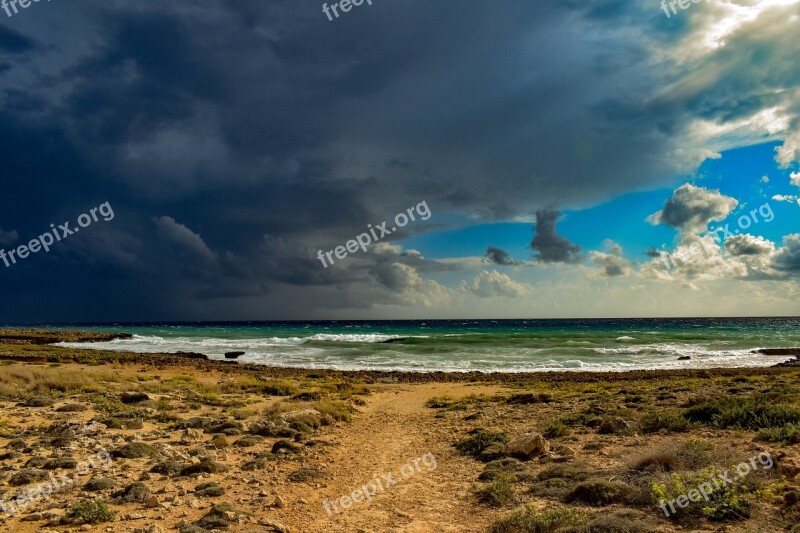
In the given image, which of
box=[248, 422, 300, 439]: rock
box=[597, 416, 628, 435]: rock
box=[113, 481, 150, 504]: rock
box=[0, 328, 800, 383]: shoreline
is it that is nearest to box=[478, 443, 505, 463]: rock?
box=[597, 416, 628, 435]: rock

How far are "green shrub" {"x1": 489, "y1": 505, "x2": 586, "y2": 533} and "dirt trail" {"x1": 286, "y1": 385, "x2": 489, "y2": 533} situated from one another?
419mm

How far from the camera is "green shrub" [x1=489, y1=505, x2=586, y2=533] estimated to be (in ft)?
20.2

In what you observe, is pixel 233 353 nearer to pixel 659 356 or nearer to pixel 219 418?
pixel 219 418

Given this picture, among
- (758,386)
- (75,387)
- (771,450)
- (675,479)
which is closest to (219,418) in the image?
(75,387)

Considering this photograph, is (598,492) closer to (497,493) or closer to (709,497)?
(709,497)

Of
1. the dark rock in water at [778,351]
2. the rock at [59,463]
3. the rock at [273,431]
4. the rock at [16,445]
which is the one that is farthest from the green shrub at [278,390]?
the dark rock in water at [778,351]

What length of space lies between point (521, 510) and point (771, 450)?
491 centimetres

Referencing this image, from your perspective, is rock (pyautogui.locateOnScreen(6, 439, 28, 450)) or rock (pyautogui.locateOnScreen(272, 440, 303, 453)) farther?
rock (pyautogui.locateOnScreen(272, 440, 303, 453))

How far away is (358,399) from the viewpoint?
20703 millimetres

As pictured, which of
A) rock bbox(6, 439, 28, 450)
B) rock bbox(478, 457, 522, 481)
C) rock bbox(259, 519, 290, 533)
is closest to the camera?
rock bbox(259, 519, 290, 533)

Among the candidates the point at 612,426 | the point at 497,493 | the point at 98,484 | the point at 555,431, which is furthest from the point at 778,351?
the point at 98,484

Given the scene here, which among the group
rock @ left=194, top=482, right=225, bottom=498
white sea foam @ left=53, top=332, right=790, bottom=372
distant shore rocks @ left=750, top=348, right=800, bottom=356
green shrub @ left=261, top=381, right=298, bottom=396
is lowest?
distant shore rocks @ left=750, top=348, right=800, bottom=356
